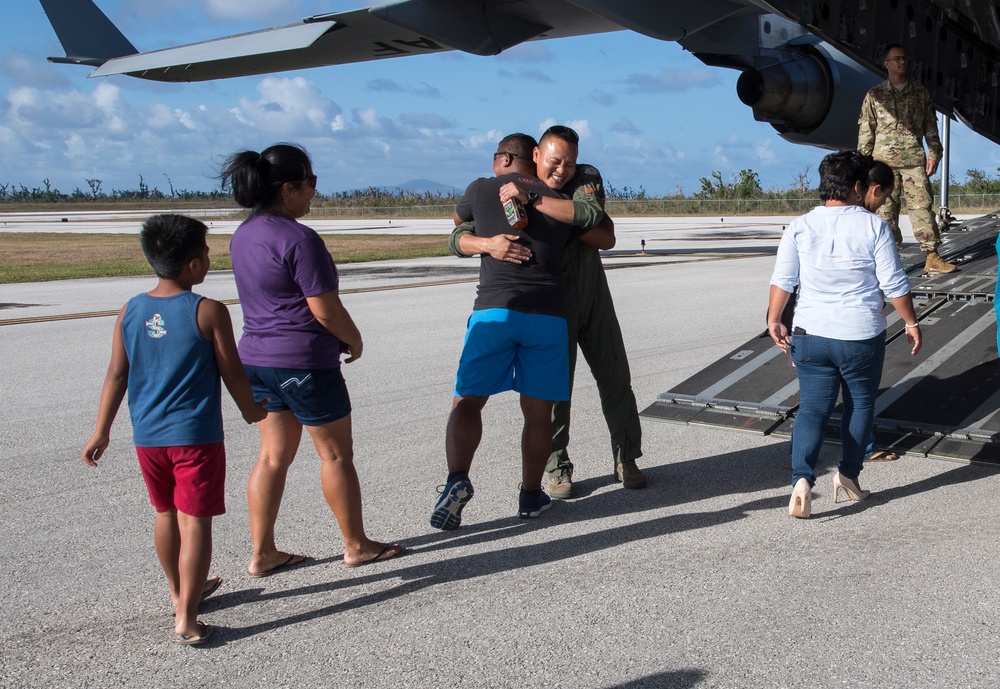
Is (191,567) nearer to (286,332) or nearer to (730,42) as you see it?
(286,332)

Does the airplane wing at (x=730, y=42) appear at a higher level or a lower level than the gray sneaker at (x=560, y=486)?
higher

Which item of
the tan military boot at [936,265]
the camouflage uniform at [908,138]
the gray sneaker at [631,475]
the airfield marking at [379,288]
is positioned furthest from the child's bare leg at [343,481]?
the camouflage uniform at [908,138]

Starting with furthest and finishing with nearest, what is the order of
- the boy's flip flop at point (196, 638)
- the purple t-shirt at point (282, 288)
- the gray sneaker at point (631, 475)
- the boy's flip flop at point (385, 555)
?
the gray sneaker at point (631, 475) → the boy's flip flop at point (385, 555) → the purple t-shirt at point (282, 288) → the boy's flip flop at point (196, 638)

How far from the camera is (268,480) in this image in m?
3.94

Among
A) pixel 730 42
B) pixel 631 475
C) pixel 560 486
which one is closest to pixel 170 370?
pixel 560 486

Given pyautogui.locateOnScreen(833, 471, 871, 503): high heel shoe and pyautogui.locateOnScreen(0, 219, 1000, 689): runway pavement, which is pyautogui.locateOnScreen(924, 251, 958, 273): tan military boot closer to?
pyautogui.locateOnScreen(0, 219, 1000, 689): runway pavement

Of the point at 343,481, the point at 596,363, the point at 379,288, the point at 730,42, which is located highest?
the point at 730,42

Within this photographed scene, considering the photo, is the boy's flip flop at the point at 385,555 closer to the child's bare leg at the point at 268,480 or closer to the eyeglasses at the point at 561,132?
the child's bare leg at the point at 268,480

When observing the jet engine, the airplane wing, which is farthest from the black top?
the jet engine

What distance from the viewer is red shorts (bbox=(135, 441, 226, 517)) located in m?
3.36

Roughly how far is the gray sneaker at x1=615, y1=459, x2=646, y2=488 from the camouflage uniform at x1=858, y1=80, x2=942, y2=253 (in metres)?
5.48

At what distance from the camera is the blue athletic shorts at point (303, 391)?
3.78 metres

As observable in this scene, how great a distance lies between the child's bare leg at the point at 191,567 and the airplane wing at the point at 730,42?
6.64 m

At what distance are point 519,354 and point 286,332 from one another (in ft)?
4.00
